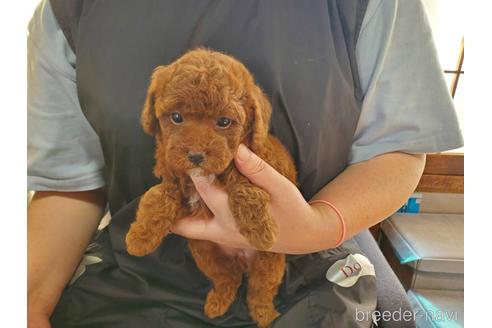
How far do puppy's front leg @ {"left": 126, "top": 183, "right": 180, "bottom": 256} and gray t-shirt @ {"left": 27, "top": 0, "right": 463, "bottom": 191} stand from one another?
13 centimetres

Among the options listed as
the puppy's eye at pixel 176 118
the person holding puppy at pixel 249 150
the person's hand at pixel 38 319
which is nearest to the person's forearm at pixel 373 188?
the person holding puppy at pixel 249 150

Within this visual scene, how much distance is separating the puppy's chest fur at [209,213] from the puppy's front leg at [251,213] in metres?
0.02

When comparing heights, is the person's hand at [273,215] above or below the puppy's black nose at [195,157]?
below

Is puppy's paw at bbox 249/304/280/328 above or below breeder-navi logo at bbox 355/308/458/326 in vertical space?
above

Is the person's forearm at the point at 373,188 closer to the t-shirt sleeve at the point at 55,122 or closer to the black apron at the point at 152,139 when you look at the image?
the black apron at the point at 152,139

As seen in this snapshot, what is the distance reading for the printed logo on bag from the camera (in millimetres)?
500

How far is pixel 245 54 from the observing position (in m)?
0.42

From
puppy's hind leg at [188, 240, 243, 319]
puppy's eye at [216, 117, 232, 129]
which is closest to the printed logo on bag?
puppy's hind leg at [188, 240, 243, 319]

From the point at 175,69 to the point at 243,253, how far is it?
202 millimetres

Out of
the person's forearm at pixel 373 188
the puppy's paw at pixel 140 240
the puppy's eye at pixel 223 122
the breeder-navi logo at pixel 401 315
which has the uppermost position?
the puppy's eye at pixel 223 122

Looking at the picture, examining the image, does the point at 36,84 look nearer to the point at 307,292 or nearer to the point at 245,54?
the point at 245,54

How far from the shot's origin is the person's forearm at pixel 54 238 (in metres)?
0.52

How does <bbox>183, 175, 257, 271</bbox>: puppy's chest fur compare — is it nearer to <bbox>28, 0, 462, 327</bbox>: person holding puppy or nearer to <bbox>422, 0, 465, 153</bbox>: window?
<bbox>28, 0, 462, 327</bbox>: person holding puppy
